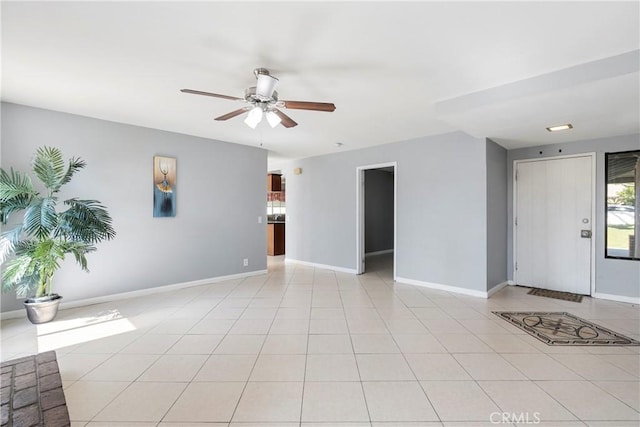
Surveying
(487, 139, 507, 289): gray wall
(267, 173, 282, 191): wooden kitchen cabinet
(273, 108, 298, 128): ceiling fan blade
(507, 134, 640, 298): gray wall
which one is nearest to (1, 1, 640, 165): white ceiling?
(273, 108, 298, 128): ceiling fan blade

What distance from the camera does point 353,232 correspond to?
5.77 metres

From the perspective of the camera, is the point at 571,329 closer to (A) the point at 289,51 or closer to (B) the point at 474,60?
(B) the point at 474,60

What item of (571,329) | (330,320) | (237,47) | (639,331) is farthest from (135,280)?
(639,331)

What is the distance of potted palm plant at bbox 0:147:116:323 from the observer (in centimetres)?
295

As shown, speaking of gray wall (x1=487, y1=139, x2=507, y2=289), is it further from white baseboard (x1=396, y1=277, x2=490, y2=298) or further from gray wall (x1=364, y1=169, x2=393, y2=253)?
gray wall (x1=364, y1=169, x2=393, y2=253)

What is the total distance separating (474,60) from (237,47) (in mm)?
1908

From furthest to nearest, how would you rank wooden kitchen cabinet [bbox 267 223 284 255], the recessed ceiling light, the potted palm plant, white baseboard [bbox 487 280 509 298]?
wooden kitchen cabinet [bbox 267 223 284 255], white baseboard [bbox 487 280 509 298], the recessed ceiling light, the potted palm plant

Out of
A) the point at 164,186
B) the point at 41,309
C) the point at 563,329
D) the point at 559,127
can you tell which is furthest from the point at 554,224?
the point at 41,309

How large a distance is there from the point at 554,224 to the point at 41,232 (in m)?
6.72

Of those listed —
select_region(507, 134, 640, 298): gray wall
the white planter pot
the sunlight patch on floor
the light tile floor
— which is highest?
select_region(507, 134, 640, 298): gray wall

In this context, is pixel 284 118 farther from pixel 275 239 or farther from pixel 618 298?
pixel 275 239

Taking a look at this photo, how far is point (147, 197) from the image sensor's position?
4293 mm

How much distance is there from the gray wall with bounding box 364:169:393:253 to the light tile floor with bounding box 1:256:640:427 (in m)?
4.25

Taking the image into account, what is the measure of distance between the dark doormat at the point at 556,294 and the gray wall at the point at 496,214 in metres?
0.45
